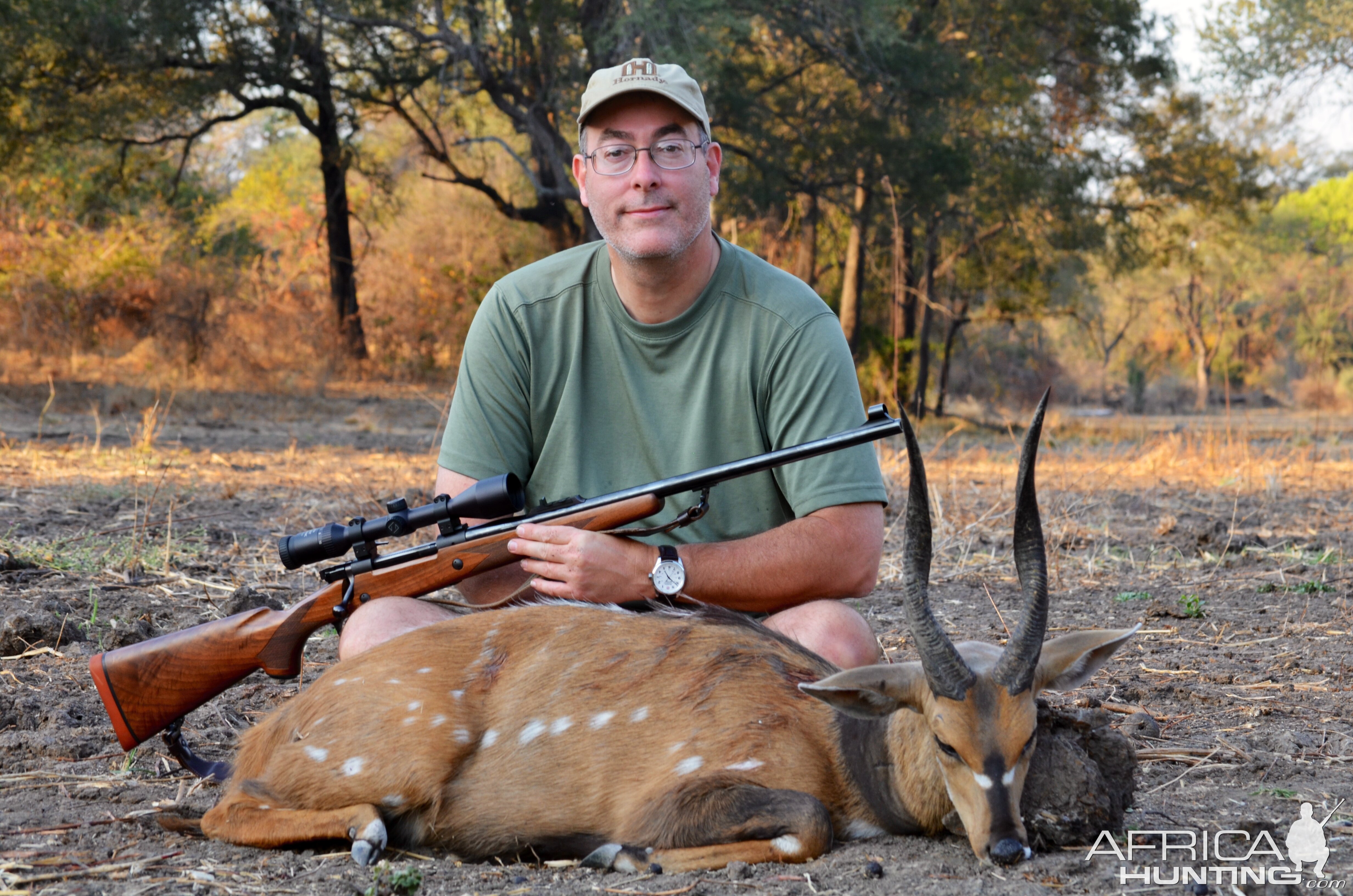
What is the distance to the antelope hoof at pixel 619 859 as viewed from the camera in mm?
3209

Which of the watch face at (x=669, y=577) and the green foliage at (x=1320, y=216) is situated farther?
the green foliage at (x=1320, y=216)

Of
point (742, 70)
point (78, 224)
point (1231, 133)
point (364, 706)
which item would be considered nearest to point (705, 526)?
point (364, 706)

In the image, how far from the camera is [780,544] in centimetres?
404

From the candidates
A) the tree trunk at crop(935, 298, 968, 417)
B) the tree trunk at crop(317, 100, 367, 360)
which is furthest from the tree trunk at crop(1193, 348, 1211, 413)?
the tree trunk at crop(317, 100, 367, 360)

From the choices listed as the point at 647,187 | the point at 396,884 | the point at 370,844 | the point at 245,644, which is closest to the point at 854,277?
the point at 647,187

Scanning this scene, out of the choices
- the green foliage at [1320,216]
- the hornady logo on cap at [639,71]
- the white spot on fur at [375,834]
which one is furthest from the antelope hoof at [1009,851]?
the green foliage at [1320,216]

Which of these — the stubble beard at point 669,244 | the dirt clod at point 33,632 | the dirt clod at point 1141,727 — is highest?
the stubble beard at point 669,244

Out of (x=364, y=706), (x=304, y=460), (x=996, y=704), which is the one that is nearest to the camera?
(x=996, y=704)

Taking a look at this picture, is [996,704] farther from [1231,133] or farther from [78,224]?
[1231,133]

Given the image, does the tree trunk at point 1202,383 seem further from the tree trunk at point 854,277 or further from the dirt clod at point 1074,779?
the dirt clod at point 1074,779

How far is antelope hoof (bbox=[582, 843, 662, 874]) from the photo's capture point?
321 cm

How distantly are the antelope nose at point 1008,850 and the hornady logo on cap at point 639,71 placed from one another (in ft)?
9.25

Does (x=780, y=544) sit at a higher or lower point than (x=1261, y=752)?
higher

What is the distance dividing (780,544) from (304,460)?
27.4ft
